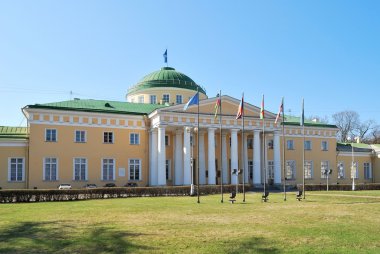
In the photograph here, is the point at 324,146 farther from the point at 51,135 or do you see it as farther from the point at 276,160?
the point at 51,135

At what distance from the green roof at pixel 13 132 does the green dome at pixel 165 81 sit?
53.4ft

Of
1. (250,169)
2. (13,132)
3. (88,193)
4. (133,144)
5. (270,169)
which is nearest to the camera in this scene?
(88,193)

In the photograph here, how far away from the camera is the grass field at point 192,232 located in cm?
1152

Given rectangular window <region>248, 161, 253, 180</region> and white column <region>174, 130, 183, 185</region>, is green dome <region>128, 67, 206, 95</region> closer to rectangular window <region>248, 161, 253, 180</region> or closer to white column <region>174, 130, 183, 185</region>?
white column <region>174, 130, 183, 185</region>

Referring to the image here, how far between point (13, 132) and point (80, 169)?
7641mm

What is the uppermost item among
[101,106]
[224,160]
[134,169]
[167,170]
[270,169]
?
[101,106]

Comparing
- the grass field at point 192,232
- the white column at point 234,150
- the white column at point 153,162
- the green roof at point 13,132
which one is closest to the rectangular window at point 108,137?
the white column at point 153,162

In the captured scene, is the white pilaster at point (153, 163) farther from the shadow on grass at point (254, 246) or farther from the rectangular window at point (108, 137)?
the shadow on grass at point (254, 246)

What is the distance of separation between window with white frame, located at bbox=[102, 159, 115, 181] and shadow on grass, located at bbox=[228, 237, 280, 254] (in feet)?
104

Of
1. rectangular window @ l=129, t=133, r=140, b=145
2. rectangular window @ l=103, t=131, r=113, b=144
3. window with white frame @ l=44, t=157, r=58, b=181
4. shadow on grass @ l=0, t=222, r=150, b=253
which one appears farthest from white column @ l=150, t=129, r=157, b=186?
shadow on grass @ l=0, t=222, r=150, b=253

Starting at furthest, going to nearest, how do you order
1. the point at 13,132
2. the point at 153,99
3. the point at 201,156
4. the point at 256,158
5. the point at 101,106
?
the point at 153,99, the point at 256,158, the point at 201,156, the point at 101,106, the point at 13,132

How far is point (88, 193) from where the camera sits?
3164 centimetres

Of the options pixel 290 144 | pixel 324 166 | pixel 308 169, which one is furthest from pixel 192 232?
pixel 324 166

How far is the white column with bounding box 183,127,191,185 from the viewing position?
42.0 m
